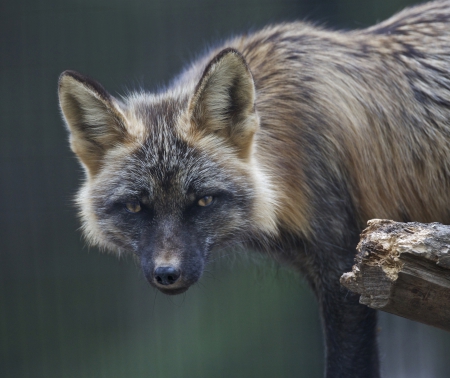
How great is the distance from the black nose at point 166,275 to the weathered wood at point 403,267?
3.15ft

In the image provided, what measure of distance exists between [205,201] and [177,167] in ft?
0.75

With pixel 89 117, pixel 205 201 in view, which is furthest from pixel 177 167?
pixel 89 117

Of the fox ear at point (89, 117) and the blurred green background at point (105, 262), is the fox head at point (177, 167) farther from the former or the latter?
the blurred green background at point (105, 262)

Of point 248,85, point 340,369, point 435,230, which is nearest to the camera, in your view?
point 435,230

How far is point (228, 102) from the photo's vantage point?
330 cm

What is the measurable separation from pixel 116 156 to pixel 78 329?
12.4 feet

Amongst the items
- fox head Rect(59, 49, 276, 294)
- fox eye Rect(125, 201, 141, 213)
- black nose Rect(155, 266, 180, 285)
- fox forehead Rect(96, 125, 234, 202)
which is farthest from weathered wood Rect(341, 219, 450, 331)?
fox eye Rect(125, 201, 141, 213)

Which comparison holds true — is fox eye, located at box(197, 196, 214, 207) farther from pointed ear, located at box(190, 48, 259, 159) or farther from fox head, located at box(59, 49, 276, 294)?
pointed ear, located at box(190, 48, 259, 159)

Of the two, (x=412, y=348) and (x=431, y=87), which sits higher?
(x=431, y=87)

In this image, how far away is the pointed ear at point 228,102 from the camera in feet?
10.3

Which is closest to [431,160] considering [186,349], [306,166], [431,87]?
Answer: [431,87]

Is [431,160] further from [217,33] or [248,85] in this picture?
[217,33]

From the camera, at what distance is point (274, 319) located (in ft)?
21.6

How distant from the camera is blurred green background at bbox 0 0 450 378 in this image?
643 cm
